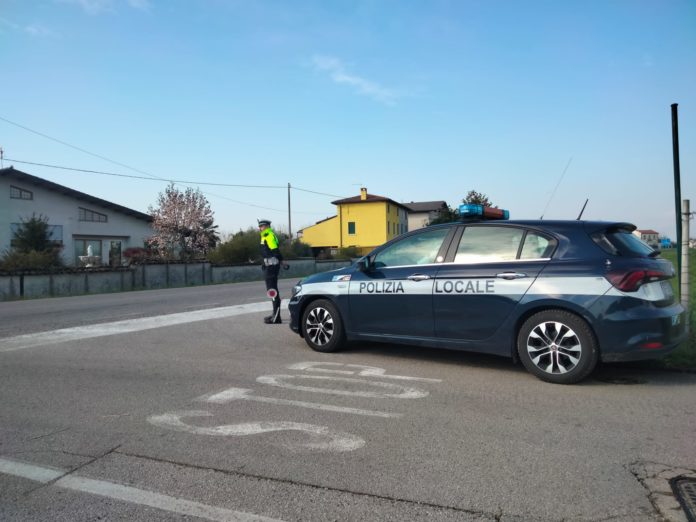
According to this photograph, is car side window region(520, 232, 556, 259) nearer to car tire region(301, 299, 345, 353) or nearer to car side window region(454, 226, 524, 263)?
car side window region(454, 226, 524, 263)

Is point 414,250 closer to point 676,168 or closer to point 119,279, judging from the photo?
point 676,168

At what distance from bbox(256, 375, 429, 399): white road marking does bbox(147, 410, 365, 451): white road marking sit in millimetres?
958

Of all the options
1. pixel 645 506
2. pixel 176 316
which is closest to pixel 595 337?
pixel 645 506

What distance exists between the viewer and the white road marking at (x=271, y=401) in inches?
172

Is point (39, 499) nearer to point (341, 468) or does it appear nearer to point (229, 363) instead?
point (341, 468)

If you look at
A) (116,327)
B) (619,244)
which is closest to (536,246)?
(619,244)

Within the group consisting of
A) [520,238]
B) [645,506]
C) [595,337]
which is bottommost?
[645,506]

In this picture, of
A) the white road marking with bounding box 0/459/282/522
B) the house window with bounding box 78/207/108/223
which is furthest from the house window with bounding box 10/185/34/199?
the white road marking with bounding box 0/459/282/522

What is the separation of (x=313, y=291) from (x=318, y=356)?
85cm

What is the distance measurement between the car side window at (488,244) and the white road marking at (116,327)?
6.03 metres

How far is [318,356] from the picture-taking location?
6711 mm

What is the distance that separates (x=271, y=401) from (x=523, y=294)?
2.64 metres

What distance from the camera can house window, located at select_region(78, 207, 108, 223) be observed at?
37.7m

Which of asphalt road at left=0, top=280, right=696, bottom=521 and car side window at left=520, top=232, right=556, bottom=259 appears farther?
car side window at left=520, top=232, right=556, bottom=259
